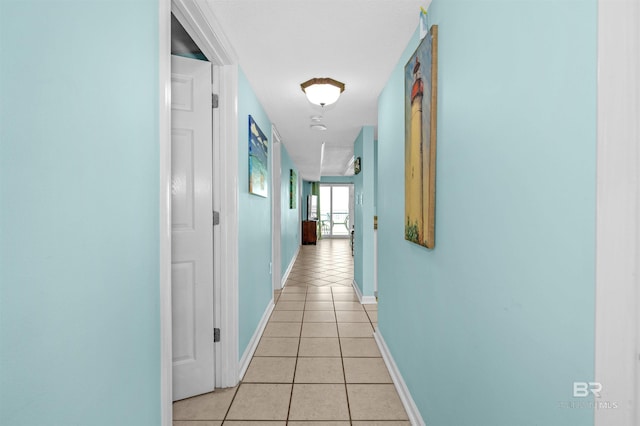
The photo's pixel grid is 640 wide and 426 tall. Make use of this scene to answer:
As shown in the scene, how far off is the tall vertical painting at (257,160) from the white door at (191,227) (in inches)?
23.2

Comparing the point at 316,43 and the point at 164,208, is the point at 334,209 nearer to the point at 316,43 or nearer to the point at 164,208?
the point at 316,43

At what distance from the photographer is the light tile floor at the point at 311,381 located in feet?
6.13

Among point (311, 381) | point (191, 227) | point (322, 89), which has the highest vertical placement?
point (322, 89)

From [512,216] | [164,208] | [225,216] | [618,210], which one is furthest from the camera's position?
[225,216]

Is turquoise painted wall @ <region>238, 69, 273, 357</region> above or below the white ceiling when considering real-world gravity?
below

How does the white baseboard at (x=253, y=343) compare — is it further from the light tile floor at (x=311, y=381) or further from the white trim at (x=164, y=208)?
the white trim at (x=164, y=208)

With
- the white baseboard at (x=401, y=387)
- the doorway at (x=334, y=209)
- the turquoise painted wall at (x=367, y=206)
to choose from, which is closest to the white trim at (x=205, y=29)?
the turquoise painted wall at (x=367, y=206)

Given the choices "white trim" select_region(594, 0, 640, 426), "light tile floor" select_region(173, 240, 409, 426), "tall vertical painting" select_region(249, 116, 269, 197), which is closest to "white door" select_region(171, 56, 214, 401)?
"light tile floor" select_region(173, 240, 409, 426)

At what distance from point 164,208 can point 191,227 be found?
0.88 meters

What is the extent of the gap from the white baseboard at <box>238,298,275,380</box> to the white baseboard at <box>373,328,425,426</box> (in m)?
1.13

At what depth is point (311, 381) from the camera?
226 centimetres

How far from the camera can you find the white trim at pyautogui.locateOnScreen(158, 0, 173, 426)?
1.17m

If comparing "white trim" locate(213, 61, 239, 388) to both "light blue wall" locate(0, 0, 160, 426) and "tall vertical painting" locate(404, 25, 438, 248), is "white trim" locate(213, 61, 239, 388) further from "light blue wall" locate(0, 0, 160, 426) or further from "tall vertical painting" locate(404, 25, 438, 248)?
"tall vertical painting" locate(404, 25, 438, 248)

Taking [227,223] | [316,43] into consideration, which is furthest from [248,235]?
[316,43]
